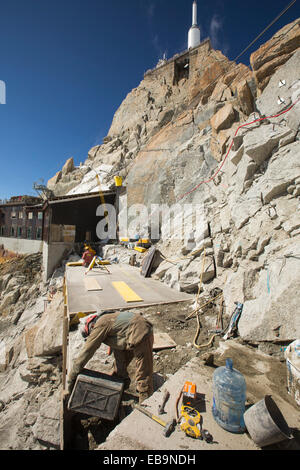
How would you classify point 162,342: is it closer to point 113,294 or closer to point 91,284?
point 113,294

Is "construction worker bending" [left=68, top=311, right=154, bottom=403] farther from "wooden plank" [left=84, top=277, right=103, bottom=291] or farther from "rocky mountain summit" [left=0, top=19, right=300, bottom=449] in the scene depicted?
"wooden plank" [left=84, top=277, right=103, bottom=291]

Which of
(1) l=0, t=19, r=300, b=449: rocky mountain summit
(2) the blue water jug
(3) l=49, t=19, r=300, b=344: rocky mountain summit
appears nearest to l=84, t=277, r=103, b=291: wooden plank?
(1) l=0, t=19, r=300, b=449: rocky mountain summit

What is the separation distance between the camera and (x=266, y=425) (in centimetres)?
193

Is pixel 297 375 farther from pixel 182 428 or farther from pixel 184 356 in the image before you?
pixel 184 356

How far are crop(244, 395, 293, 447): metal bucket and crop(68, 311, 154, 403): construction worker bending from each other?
150 cm

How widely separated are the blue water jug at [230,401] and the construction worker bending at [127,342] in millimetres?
1143

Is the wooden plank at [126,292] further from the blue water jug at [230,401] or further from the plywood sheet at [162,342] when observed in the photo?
the blue water jug at [230,401]

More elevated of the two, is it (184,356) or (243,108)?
(243,108)

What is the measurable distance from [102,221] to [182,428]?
19.4 m

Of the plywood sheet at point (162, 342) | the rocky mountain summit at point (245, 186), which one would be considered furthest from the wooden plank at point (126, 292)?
the plywood sheet at point (162, 342)

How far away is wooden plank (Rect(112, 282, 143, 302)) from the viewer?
710cm

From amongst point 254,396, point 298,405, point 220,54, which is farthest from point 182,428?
point 220,54

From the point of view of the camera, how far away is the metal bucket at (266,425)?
1.87 m

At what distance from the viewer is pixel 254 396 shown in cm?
267
